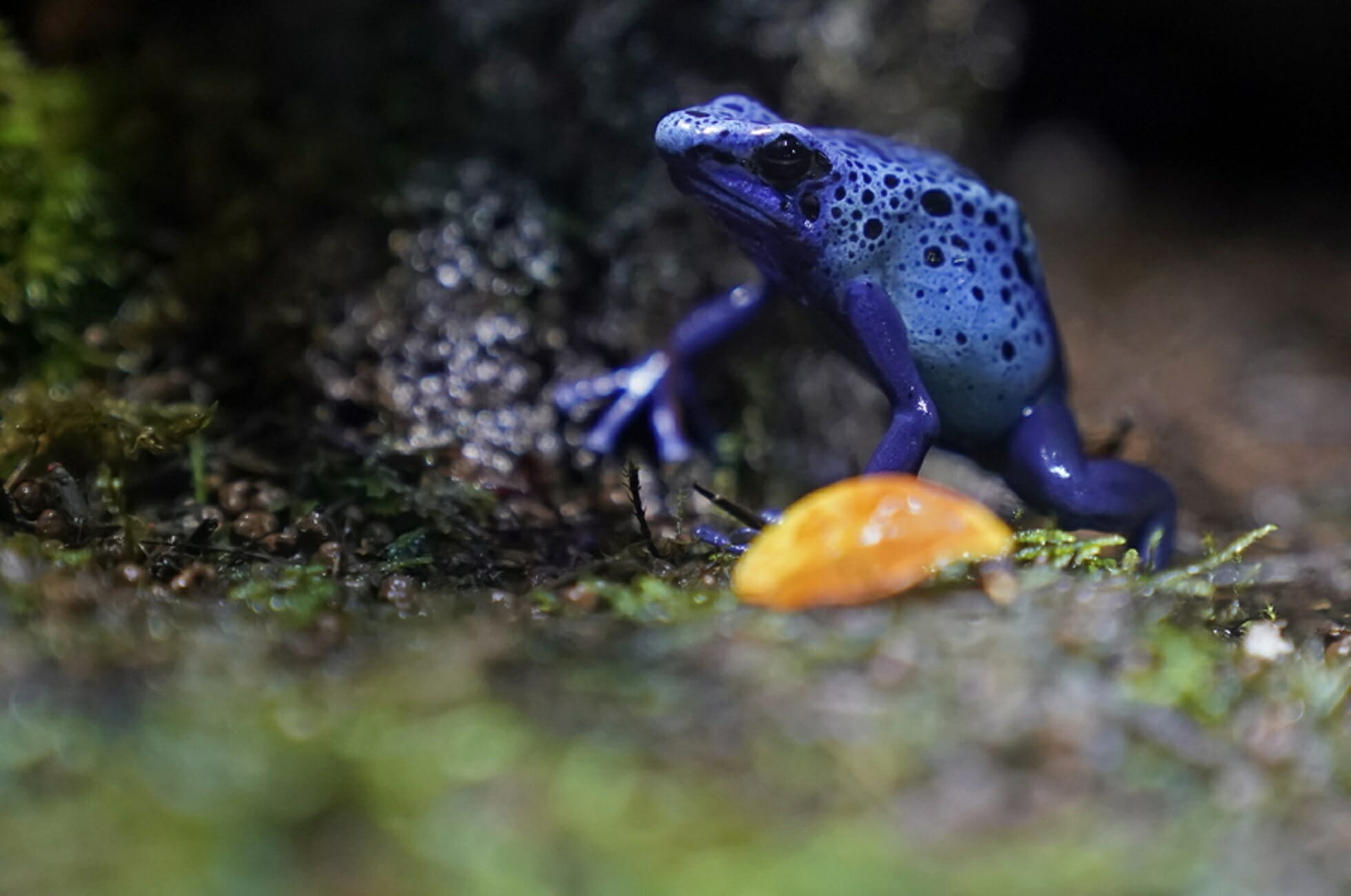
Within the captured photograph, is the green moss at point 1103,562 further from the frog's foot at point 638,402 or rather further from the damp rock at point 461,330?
the damp rock at point 461,330

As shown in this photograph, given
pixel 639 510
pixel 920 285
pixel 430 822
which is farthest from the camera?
pixel 920 285

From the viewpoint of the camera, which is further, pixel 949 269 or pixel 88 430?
pixel 949 269

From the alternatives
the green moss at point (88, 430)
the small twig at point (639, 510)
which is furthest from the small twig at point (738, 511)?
the green moss at point (88, 430)

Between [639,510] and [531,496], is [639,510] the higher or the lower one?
the higher one

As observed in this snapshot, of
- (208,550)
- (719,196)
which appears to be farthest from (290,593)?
(719,196)

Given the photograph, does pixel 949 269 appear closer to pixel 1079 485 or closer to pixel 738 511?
pixel 1079 485

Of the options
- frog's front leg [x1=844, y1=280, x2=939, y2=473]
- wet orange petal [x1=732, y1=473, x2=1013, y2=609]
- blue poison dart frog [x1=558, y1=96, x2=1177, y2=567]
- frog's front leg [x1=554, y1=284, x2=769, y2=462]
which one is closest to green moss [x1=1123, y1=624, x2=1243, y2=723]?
wet orange petal [x1=732, y1=473, x2=1013, y2=609]

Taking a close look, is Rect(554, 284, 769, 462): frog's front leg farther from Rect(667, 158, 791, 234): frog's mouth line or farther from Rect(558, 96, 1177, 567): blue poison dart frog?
Rect(667, 158, 791, 234): frog's mouth line
